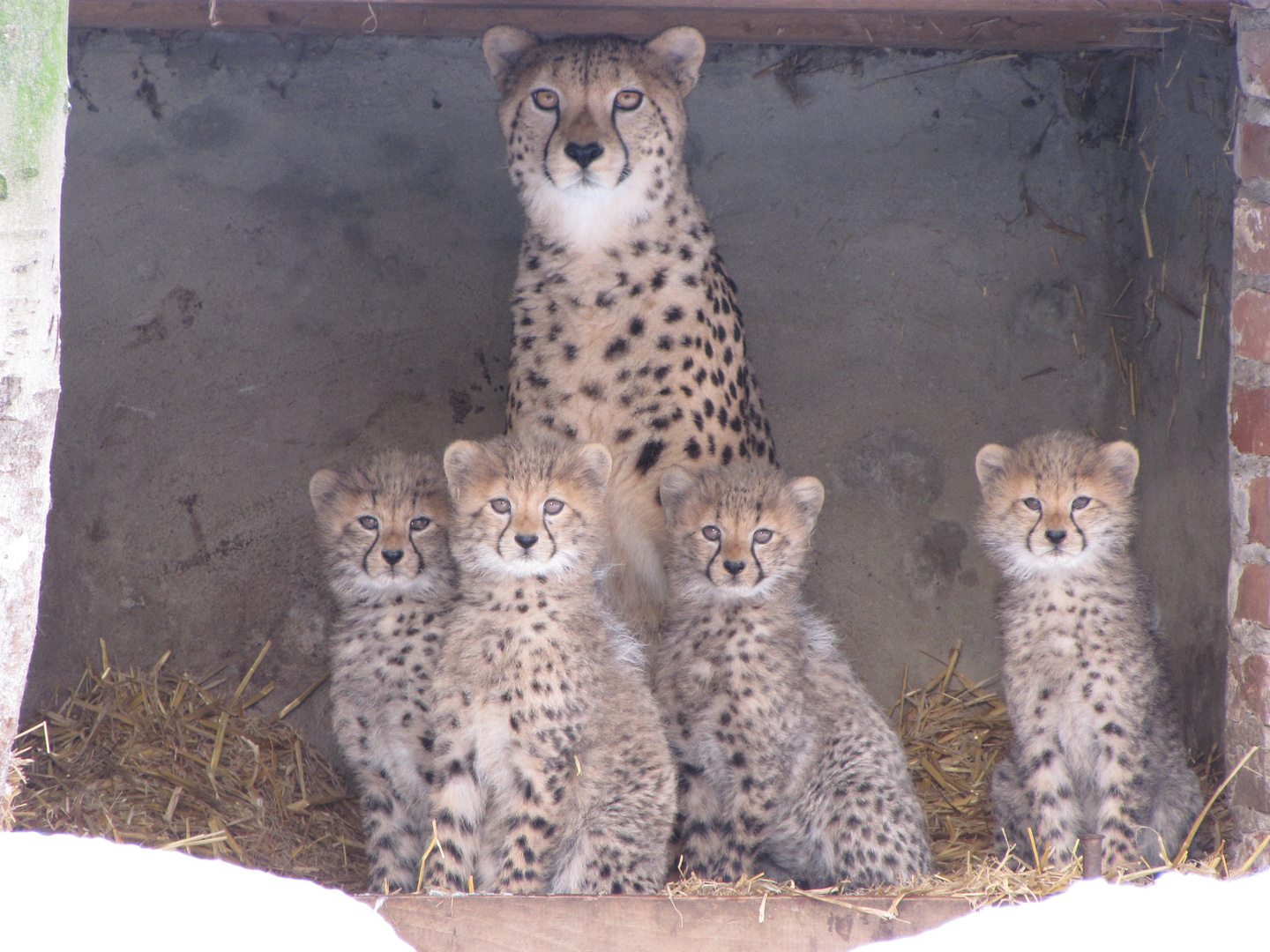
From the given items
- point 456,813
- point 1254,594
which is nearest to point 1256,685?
point 1254,594

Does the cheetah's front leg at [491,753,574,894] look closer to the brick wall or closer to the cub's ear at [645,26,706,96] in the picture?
the brick wall

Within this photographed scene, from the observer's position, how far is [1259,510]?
3.25m

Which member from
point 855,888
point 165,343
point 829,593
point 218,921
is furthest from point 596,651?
point 165,343

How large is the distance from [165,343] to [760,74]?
2.21 meters

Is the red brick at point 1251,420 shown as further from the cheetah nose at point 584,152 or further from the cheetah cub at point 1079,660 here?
the cheetah nose at point 584,152

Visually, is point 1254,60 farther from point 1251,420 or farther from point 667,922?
point 667,922

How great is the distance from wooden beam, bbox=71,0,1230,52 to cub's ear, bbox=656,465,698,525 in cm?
118

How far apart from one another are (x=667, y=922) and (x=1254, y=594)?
5.28ft

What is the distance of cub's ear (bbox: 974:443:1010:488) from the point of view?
357 centimetres

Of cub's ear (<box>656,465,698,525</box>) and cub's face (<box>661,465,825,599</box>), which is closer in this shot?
cub's face (<box>661,465,825,599</box>)

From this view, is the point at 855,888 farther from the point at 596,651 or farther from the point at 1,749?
the point at 1,749

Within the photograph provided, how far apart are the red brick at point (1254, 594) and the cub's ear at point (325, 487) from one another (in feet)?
7.46

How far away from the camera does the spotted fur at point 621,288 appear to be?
12.7 feet

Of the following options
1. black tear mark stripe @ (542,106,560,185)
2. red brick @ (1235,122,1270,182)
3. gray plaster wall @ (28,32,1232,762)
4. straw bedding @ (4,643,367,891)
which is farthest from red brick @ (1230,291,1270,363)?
straw bedding @ (4,643,367,891)
